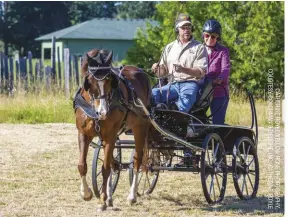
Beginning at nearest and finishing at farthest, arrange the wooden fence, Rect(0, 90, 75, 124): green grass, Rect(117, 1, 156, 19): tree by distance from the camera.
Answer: Rect(0, 90, 75, 124): green grass
the wooden fence
Rect(117, 1, 156, 19): tree

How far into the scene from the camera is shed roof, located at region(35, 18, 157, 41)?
5034 centimetres

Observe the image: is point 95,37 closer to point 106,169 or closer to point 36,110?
point 36,110

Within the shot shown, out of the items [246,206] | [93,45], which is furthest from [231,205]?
[93,45]

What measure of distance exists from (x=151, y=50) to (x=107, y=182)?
1448 cm

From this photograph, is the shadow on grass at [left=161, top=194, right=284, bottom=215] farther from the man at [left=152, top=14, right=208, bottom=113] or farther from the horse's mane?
the horse's mane

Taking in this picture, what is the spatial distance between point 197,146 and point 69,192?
5.46ft

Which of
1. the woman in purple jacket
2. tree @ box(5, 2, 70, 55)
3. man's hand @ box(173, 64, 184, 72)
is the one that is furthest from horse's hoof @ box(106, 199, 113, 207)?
tree @ box(5, 2, 70, 55)

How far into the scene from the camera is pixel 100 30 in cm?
5181

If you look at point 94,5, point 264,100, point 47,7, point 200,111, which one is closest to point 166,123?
point 200,111

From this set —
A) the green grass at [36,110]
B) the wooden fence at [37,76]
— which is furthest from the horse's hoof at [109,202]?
the wooden fence at [37,76]

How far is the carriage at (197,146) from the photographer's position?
8.17m

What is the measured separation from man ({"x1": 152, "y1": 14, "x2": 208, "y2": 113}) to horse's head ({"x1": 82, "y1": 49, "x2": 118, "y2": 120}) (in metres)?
1.14

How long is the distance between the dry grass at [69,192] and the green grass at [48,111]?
3451 mm

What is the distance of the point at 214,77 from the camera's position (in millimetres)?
8781
